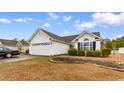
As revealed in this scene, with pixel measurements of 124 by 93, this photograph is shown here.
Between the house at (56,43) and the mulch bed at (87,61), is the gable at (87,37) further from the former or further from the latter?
the mulch bed at (87,61)

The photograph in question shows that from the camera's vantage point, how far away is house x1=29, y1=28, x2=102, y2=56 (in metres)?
8.33

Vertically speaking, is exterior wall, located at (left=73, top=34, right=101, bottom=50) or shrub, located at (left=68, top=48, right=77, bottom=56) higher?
exterior wall, located at (left=73, top=34, right=101, bottom=50)

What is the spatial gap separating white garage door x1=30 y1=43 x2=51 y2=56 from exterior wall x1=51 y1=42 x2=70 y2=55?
0.34 metres

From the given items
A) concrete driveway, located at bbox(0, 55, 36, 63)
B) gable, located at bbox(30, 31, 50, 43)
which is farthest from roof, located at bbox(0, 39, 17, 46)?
gable, located at bbox(30, 31, 50, 43)

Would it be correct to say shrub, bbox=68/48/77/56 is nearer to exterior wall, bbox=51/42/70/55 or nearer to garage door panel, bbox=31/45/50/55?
exterior wall, bbox=51/42/70/55

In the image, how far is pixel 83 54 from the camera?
8977mm

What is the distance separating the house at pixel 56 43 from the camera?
833 centimetres

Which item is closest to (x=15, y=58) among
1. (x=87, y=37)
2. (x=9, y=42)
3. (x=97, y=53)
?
(x=9, y=42)

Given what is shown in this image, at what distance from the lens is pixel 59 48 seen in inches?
358

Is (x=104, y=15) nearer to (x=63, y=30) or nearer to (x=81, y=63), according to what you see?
(x=63, y=30)

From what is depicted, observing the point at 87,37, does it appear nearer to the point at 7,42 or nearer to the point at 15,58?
the point at 15,58

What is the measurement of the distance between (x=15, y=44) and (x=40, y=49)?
123 cm
